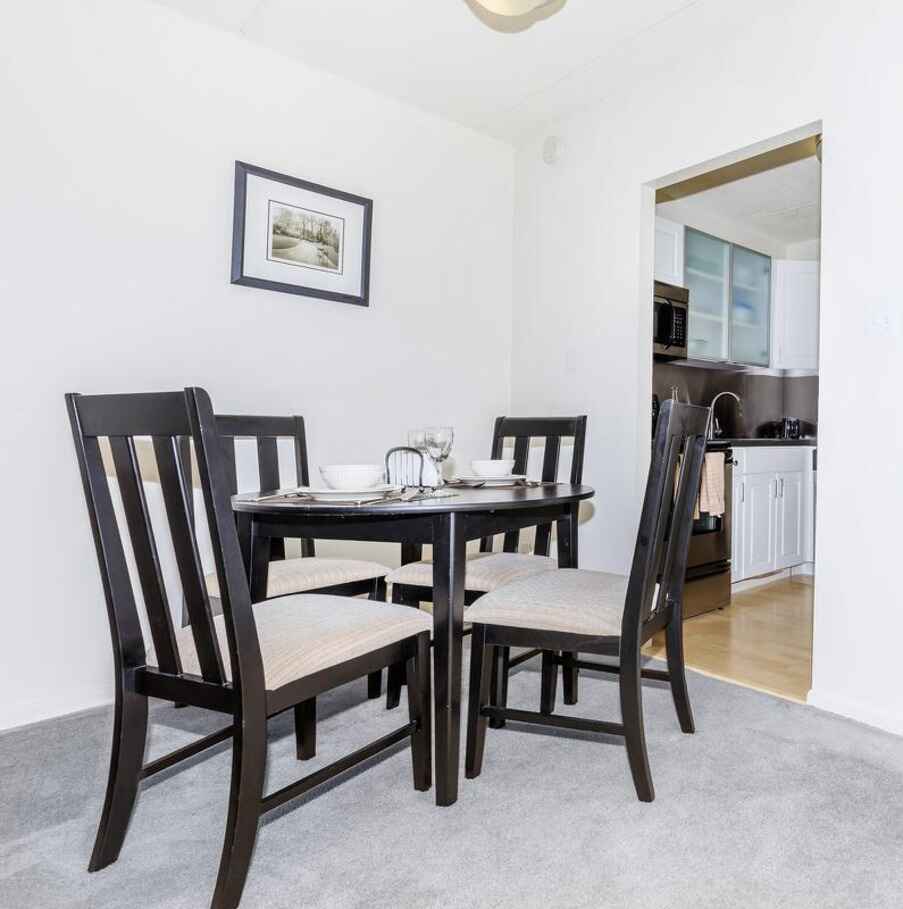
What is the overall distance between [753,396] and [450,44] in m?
3.66

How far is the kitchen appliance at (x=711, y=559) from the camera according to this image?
3609 millimetres

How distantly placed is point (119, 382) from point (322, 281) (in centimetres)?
93

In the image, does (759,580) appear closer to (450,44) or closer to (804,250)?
(804,250)

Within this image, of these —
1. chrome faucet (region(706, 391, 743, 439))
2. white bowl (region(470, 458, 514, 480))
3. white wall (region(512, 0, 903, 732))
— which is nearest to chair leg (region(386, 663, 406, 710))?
white bowl (region(470, 458, 514, 480))

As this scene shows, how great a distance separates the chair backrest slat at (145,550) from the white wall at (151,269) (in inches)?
44.9

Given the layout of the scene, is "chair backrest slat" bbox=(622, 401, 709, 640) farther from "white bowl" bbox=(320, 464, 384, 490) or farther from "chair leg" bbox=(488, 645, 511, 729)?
"white bowl" bbox=(320, 464, 384, 490)

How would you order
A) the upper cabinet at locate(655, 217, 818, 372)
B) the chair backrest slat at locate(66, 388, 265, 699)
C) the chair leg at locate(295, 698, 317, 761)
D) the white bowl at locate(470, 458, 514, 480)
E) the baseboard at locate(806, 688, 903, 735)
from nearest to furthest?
the chair backrest slat at locate(66, 388, 265, 699), the chair leg at locate(295, 698, 317, 761), the baseboard at locate(806, 688, 903, 735), the white bowl at locate(470, 458, 514, 480), the upper cabinet at locate(655, 217, 818, 372)

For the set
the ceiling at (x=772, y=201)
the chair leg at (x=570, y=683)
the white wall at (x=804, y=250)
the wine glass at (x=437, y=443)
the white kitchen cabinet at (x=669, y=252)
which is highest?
the ceiling at (x=772, y=201)

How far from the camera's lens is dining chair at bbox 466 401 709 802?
1681 mm

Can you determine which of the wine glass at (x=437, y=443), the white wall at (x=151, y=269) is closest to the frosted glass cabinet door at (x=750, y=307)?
the white wall at (x=151, y=269)

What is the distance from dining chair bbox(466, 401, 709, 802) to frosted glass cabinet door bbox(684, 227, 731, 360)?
276 centimetres

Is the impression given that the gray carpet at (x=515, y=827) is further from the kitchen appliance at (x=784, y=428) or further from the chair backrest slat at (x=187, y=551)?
the kitchen appliance at (x=784, y=428)

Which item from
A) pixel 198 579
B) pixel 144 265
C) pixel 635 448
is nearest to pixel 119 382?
pixel 144 265

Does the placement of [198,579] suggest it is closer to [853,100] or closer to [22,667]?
[22,667]
